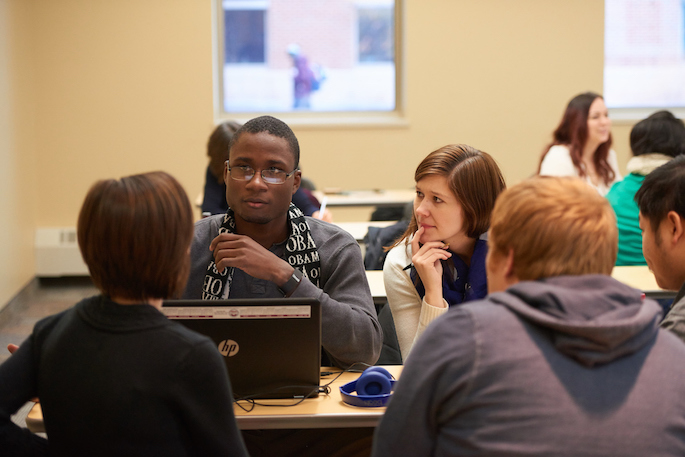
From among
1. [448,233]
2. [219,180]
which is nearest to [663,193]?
[448,233]

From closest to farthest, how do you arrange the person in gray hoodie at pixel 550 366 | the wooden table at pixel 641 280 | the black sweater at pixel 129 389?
the person in gray hoodie at pixel 550 366, the black sweater at pixel 129 389, the wooden table at pixel 641 280

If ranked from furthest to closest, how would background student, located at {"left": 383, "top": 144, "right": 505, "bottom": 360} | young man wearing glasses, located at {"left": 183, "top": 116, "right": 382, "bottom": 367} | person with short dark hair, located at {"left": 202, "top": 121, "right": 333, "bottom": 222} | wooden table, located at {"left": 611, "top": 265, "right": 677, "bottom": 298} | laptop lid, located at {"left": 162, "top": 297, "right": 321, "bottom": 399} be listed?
person with short dark hair, located at {"left": 202, "top": 121, "right": 333, "bottom": 222} < wooden table, located at {"left": 611, "top": 265, "right": 677, "bottom": 298} < background student, located at {"left": 383, "top": 144, "right": 505, "bottom": 360} < young man wearing glasses, located at {"left": 183, "top": 116, "right": 382, "bottom": 367} < laptop lid, located at {"left": 162, "top": 297, "right": 321, "bottom": 399}

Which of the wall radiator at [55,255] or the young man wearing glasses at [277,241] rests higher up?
the young man wearing glasses at [277,241]

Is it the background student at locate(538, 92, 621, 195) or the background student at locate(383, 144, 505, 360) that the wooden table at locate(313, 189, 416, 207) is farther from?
the background student at locate(383, 144, 505, 360)

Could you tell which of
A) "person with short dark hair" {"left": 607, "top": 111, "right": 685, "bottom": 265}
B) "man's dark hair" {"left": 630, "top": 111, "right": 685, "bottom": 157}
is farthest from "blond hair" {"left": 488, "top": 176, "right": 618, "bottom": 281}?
"man's dark hair" {"left": 630, "top": 111, "right": 685, "bottom": 157}

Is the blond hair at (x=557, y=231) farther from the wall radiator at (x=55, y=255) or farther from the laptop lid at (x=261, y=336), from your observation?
the wall radiator at (x=55, y=255)

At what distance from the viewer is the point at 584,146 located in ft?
14.3

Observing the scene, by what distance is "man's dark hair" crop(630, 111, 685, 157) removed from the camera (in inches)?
138

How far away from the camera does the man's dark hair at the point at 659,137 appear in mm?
3500

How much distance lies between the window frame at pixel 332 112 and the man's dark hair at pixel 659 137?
261 centimetres

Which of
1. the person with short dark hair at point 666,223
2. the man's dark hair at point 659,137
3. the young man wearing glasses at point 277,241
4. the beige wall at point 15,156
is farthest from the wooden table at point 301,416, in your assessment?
the beige wall at point 15,156

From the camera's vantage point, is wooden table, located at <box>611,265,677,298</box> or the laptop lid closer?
the laptop lid

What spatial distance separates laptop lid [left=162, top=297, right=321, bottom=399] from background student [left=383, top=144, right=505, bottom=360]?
57cm

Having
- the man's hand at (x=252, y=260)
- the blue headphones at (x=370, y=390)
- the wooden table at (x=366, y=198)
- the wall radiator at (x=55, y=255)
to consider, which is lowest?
the wall radiator at (x=55, y=255)
